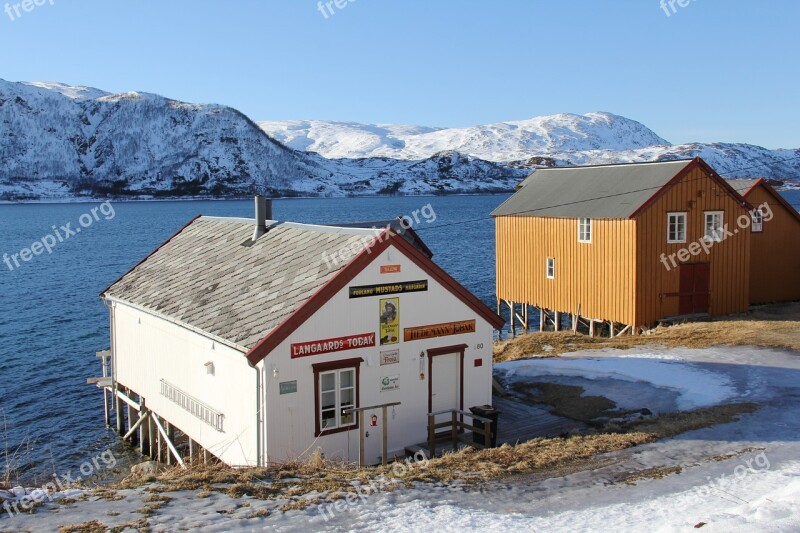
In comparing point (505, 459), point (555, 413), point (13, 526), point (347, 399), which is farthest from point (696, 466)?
point (13, 526)

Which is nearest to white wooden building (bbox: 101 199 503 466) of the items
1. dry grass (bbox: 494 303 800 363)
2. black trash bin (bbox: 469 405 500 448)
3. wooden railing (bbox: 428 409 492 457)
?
wooden railing (bbox: 428 409 492 457)

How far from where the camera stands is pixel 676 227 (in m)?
32.9

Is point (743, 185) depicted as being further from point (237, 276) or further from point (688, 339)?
point (237, 276)

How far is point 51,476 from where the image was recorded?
21891 mm

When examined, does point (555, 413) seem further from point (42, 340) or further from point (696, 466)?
point (42, 340)

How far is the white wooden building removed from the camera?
16.5m

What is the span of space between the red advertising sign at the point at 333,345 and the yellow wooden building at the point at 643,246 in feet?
58.9

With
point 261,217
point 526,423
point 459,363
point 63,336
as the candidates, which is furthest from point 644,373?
point 63,336

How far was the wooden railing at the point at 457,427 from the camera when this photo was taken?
1744 cm

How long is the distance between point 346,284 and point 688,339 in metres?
17.3

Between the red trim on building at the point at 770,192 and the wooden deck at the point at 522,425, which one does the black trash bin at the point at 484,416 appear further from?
the red trim on building at the point at 770,192

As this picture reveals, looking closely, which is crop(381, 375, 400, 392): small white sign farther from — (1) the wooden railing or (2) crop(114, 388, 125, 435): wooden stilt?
(2) crop(114, 388, 125, 435): wooden stilt

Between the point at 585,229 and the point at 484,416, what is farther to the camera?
the point at 585,229

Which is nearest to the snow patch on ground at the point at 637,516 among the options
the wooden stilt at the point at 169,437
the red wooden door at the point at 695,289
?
the wooden stilt at the point at 169,437
